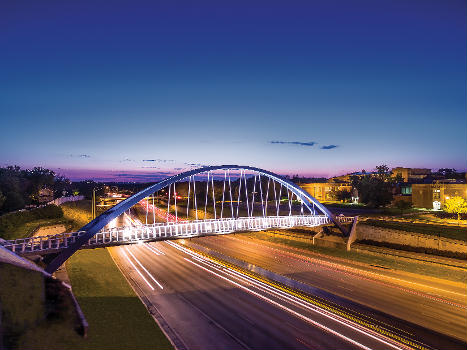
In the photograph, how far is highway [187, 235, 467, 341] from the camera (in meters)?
20.5

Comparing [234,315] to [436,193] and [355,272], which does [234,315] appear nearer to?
[355,272]

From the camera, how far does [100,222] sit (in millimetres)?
25016

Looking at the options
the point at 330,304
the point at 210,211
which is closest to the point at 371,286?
the point at 330,304

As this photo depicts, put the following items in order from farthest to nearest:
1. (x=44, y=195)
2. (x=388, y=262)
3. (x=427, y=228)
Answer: (x=44, y=195), (x=427, y=228), (x=388, y=262)

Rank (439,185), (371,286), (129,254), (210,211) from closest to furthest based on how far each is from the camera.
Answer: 1. (371,286)
2. (129,254)
3. (439,185)
4. (210,211)

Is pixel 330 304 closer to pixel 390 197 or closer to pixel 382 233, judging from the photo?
pixel 382 233

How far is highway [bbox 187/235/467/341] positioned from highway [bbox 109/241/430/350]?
430 centimetres

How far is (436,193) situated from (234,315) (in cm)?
6103

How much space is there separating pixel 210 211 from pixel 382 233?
52888mm

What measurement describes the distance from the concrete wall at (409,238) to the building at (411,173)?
72332mm

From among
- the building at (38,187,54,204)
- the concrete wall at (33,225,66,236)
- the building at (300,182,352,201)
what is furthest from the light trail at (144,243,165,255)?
the building at (300,182,352,201)

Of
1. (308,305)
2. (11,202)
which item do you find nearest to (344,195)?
(308,305)

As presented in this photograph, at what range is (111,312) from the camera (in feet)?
64.2

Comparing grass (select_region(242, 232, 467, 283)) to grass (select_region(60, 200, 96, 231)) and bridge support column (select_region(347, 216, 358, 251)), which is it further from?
grass (select_region(60, 200, 96, 231))
